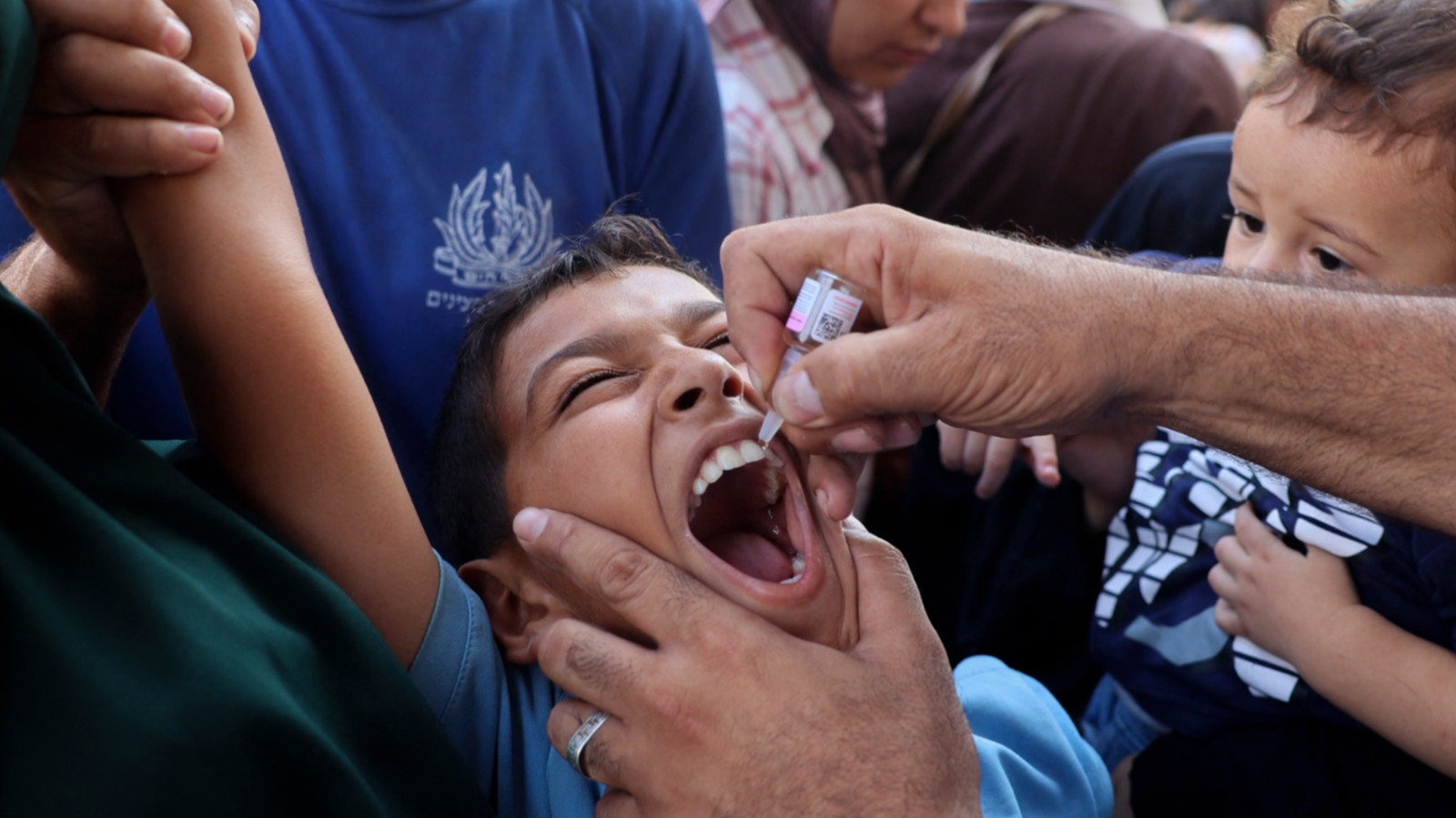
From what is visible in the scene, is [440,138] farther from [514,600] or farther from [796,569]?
[796,569]

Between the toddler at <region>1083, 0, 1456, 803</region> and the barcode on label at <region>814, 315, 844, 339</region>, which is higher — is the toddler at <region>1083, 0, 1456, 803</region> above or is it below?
below

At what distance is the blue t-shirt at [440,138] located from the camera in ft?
6.50

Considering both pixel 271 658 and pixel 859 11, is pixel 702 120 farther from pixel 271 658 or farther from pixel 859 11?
pixel 271 658

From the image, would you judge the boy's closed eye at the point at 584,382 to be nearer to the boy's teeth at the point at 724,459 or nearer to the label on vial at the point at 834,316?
the boy's teeth at the point at 724,459

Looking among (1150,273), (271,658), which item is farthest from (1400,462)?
(271,658)

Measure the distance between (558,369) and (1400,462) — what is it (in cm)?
121

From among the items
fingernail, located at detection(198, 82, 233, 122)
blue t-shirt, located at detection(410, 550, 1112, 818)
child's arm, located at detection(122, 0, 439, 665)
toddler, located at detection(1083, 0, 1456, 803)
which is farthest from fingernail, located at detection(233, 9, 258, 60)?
toddler, located at detection(1083, 0, 1456, 803)

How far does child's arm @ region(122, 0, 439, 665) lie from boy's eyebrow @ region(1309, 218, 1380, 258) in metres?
1.65

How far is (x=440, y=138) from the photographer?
6.73 ft

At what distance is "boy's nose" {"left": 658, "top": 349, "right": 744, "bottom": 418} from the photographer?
1.52 m

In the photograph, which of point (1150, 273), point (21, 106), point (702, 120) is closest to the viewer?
point (21, 106)

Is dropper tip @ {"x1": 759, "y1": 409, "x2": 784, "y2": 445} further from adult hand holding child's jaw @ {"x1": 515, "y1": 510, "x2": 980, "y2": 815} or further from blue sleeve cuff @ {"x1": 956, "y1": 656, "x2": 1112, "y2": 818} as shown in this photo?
blue sleeve cuff @ {"x1": 956, "y1": 656, "x2": 1112, "y2": 818}

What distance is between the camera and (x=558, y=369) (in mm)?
1653

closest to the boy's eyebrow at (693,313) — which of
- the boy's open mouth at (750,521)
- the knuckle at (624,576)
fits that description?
the boy's open mouth at (750,521)
